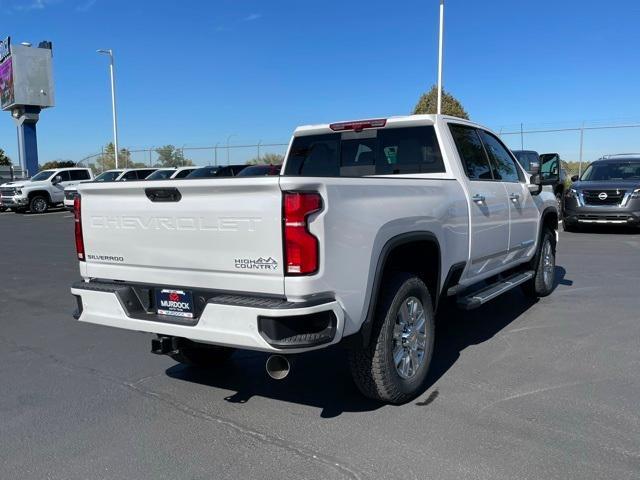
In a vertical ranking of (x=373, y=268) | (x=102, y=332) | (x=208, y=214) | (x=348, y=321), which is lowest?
(x=102, y=332)

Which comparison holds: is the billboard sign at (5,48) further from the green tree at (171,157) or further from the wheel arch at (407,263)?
the wheel arch at (407,263)

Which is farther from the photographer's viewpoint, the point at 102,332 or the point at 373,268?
the point at 102,332

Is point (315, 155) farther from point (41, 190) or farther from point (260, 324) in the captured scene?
point (41, 190)

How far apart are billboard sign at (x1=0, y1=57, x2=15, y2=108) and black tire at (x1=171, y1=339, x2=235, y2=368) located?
39150mm

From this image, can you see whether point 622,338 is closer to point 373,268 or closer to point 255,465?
point 373,268

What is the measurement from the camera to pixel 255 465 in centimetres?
319

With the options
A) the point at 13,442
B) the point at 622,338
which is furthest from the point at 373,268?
the point at 622,338

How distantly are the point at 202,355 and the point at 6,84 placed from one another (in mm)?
41413

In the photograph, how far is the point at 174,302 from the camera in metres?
3.58

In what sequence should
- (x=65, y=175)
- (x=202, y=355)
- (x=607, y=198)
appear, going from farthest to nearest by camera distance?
(x=65, y=175)
(x=607, y=198)
(x=202, y=355)

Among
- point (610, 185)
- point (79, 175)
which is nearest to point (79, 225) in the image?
point (610, 185)

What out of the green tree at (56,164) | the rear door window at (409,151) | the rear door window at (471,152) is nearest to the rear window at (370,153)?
the rear door window at (409,151)

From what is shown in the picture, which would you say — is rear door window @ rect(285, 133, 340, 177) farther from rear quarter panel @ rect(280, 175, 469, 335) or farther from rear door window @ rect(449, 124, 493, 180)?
rear quarter panel @ rect(280, 175, 469, 335)

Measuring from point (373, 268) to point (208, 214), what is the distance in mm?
1036
